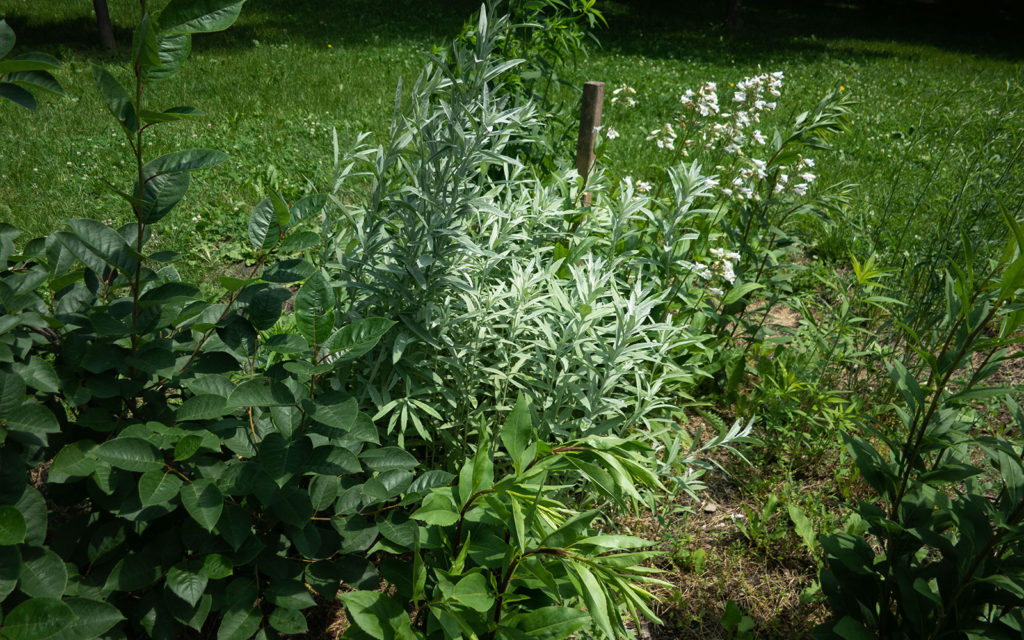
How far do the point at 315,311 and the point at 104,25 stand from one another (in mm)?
10594

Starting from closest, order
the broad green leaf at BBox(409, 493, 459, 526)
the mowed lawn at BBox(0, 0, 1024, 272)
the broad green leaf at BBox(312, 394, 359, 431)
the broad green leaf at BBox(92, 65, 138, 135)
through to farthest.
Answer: the broad green leaf at BBox(92, 65, 138, 135)
the broad green leaf at BBox(312, 394, 359, 431)
the broad green leaf at BBox(409, 493, 459, 526)
the mowed lawn at BBox(0, 0, 1024, 272)

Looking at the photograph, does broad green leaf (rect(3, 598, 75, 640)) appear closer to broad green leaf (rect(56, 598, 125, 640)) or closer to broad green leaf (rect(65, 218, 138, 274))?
broad green leaf (rect(56, 598, 125, 640))

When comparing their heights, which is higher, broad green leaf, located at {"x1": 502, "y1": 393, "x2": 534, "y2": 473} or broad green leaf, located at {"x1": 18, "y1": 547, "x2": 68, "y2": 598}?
broad green leaf, located at {"x1": 502, "y1": 393, "x2": 534, "y2": 473}

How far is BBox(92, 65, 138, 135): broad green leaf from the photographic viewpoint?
1251 millimetres

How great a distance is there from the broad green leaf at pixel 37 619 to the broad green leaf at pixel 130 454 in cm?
26

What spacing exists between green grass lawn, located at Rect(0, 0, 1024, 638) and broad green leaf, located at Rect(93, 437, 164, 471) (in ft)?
4.10

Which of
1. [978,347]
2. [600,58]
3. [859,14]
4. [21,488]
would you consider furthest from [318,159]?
[859,14]

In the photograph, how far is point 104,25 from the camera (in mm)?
9461

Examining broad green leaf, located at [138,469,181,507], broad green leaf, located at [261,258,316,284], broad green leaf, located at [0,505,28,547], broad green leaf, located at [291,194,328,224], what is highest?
broad green leaf, located at [291,194,328,224]

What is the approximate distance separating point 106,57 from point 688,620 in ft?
35.1

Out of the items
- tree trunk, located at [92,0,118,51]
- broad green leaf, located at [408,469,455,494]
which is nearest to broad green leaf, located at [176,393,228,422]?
A: broad green leaf, located at [408,469,455,494]

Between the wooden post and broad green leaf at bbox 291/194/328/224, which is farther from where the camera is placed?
the wooden post

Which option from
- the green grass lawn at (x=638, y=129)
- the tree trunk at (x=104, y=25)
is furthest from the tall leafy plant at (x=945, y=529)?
the tree trunk at (x=104, y=25)

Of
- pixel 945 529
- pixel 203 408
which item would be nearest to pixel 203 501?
pixel 203 408
